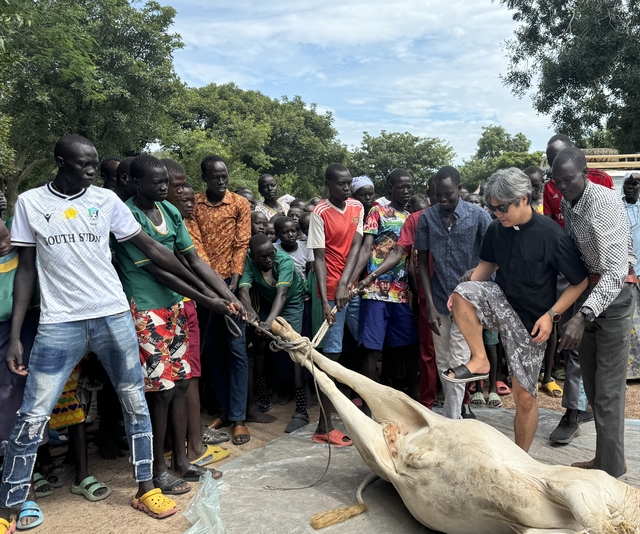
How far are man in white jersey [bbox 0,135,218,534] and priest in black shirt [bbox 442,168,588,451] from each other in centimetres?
180

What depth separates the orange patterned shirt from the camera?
4.07 meters

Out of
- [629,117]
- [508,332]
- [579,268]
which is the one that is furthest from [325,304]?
[629,117]

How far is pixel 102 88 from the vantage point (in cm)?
1498

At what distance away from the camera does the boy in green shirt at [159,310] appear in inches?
119

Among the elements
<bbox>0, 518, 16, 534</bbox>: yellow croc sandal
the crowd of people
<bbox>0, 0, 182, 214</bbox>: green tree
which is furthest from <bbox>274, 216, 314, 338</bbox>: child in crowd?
<bbox>0, 0, 182, 214</bbox>: green tree

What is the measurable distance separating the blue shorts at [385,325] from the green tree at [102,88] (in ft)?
34.6

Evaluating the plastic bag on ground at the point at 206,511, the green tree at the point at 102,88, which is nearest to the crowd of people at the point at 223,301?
the plastic bag on ground at the point at 206,511

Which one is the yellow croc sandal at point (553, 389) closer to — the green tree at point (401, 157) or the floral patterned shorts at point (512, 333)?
the floral patterned shorts at point (512, 333)

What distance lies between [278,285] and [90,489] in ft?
5.90

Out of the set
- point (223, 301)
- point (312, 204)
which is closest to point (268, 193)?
point (312, 204)

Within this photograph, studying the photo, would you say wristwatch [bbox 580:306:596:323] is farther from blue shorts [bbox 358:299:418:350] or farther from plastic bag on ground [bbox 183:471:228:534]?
plastic bag on ground [bbox 183:471:228:534]

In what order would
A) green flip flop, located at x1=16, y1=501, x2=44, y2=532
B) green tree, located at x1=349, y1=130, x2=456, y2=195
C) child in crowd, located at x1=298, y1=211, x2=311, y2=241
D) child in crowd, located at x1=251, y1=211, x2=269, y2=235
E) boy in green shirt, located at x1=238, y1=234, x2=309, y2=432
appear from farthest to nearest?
green tree, located at x1=349, y1=130, x2=456, y2=195 → child in crowd, located at x1=298, y1=211, x2=311, y2=241 → child in crowd, located at x1=251, y1=211, x2=269, y2=235 → boy in green shirt, located at x1=238, y1=234, x2=309, y2=432 → green flip flop, located at x1=16, y1=501, x2=44, y2=532

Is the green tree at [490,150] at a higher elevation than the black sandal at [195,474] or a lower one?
higher

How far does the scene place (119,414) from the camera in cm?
388
